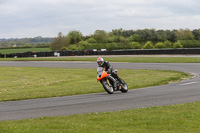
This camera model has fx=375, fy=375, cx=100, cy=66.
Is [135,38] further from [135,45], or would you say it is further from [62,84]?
[62,84]

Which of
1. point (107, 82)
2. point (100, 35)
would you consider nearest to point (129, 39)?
point (100, 35)

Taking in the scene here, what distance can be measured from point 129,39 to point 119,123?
86.9 m

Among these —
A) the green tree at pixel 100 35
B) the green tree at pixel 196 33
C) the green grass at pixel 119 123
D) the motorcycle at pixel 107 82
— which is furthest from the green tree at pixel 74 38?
the green grass at pixel 119 123

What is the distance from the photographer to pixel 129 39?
9481 cm

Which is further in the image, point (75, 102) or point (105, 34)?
point (105, 34)

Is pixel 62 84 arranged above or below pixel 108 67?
below

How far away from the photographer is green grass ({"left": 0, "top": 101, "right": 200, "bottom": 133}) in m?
7.93

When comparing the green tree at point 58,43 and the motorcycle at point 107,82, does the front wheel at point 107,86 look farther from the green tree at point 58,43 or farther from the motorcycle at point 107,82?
the green tree at point 58,43

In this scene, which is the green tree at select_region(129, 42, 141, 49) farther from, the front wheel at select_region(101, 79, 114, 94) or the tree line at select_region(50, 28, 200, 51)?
the front wheel at select_region(101, 79, 114, 94)

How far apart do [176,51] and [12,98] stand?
39.2 m

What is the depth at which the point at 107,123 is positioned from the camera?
8.68 m

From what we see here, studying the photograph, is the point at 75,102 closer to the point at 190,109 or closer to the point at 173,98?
the point at 173,98

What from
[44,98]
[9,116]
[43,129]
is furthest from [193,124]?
[44,98]

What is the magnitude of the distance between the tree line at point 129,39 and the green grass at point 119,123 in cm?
7554
